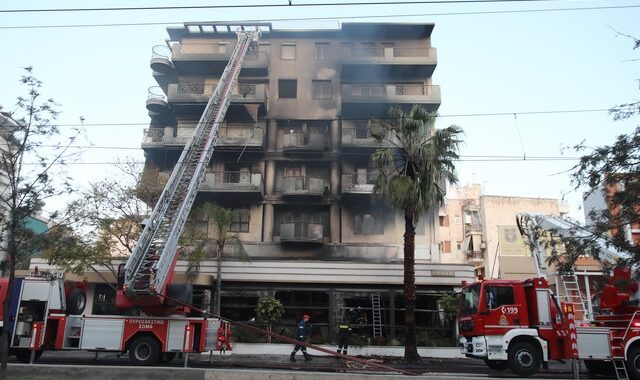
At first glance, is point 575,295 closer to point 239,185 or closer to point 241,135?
point 239,185

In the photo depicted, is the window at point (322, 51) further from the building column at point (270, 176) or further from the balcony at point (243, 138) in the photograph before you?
the building column at point (270, 176)

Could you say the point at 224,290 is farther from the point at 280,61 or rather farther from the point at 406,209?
the point at 280,61

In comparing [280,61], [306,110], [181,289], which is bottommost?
[181,289]

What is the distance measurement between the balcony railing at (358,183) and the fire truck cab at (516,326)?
46.8 ft

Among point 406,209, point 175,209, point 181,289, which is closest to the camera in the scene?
point 181,289

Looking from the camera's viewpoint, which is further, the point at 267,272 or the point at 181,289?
the point at 267,272

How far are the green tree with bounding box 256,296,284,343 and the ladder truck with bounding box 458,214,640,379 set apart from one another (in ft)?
33.8

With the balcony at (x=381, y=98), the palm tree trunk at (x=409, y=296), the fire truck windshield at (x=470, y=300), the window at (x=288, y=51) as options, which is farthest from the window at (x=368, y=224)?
the fire truck windshield at (x=470, y=300)

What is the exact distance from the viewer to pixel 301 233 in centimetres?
3078

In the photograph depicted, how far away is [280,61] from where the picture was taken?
117 ft

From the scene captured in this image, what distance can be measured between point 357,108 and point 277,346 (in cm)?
1677

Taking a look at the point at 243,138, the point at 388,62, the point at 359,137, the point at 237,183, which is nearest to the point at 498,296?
the point at 359,137

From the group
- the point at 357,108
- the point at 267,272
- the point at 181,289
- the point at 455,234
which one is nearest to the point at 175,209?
the point at 181,289

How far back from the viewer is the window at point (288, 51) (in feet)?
118
